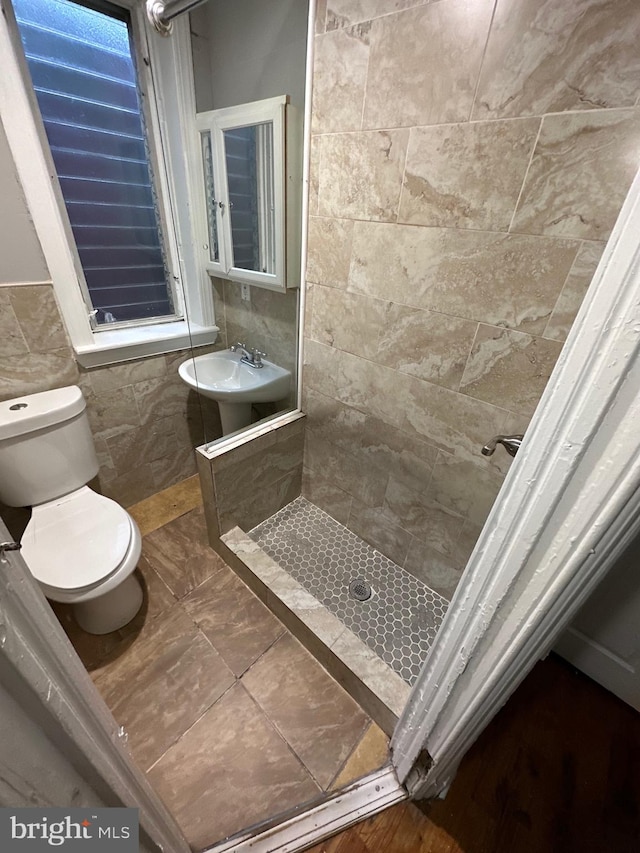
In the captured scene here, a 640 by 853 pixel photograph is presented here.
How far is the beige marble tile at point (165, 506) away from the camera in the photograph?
6.18 ft

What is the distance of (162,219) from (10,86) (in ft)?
2.14

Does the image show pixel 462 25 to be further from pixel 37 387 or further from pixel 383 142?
pixel 37 387

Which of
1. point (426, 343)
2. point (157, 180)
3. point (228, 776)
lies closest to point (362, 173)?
point (426, 343)

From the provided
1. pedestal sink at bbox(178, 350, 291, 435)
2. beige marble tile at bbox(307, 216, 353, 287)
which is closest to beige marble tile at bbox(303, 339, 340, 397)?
pedestal sink at bbox(178, 350, 291, 435)

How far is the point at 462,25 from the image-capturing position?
34.2 inches

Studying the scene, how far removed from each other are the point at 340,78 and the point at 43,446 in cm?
167

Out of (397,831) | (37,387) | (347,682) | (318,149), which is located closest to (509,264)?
(318,149)

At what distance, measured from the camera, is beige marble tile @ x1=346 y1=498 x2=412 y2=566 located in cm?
163

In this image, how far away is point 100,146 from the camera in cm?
149

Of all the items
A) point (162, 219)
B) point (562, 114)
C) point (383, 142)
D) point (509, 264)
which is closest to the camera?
point (562, 114)

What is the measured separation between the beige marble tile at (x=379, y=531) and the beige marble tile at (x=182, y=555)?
0.70 meters

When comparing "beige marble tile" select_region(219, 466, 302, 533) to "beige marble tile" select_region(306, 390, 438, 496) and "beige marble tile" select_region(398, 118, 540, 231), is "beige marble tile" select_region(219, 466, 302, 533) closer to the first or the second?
"beige marble tile" select_region(306, 390, 438, 496)

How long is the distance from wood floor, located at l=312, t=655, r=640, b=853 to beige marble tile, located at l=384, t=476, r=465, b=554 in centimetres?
59

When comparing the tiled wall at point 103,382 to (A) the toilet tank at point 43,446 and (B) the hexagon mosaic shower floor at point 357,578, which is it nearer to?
(A) the toilet tank at point 43,446
